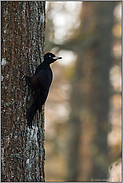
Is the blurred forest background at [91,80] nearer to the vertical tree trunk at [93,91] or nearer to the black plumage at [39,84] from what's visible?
the vertical tree trunk at [93,91]

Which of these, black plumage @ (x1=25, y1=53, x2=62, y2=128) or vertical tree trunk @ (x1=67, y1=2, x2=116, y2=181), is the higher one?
vertical tree trunk @ (x1=67, y1=2, x2=116, y2=181)

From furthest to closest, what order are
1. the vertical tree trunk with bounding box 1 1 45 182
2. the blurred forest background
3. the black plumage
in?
the blurred forest background < the black plumage < the vertical tree trunk with bounding box 1 1 45 182

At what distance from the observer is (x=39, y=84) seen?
3098mm

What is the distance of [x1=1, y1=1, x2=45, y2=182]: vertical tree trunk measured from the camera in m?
2.64

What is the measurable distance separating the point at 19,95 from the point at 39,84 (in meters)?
0.42

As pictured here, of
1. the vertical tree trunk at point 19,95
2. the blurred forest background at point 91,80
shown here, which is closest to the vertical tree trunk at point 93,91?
the blurred forest background at point 91,80

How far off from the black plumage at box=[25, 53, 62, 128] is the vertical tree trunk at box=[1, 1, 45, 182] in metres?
0.07

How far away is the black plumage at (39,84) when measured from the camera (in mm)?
2814

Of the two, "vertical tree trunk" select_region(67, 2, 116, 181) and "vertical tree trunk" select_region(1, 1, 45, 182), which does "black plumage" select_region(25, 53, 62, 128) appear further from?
"vertical tree trunk" select_region(67, 2, 116, 181)

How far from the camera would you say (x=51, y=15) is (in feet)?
26.6

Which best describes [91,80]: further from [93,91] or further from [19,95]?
[19,95]

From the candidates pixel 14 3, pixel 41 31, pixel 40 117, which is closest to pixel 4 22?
pixel 14 3

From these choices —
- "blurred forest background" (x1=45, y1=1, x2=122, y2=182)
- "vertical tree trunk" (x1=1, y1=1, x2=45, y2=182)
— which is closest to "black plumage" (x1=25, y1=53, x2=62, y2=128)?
"vertical tree trunk" (x1=1, y1=1, x2=45, y2=182)

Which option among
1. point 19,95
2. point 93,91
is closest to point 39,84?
point 19,95
